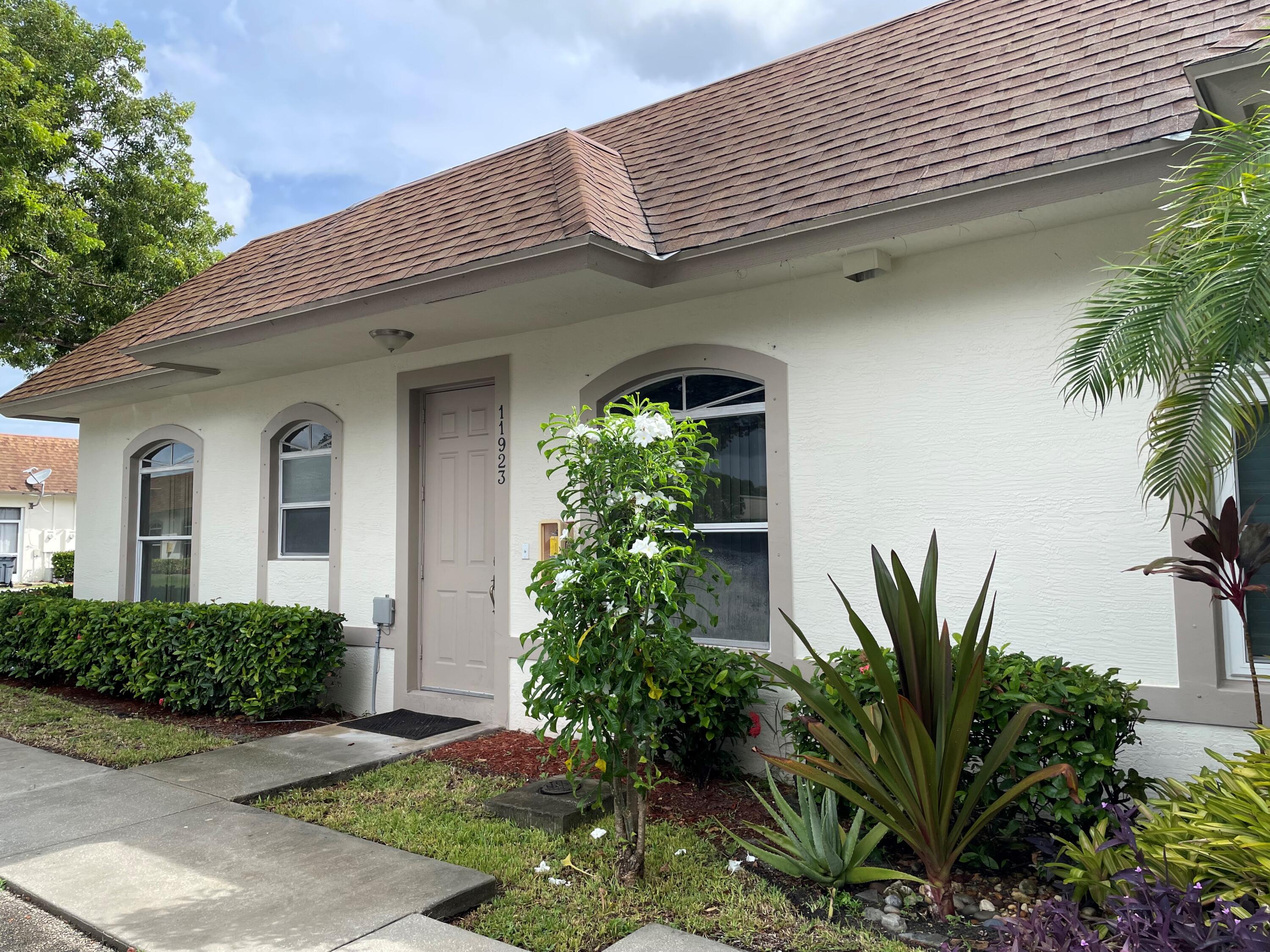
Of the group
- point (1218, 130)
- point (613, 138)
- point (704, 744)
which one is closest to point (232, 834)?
point (704, 744)

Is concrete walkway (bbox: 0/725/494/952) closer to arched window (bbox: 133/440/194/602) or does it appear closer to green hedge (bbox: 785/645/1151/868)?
green hedge (bbox: 785/645/1151/868)

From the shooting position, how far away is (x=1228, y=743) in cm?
409

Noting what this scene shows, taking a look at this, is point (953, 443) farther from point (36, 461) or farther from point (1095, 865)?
point (36, 461)

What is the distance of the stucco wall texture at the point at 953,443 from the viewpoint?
175 inches

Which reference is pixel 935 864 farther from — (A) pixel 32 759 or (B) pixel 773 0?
(B) pixel 773 0

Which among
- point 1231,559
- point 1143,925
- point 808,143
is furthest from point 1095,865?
point 808,143

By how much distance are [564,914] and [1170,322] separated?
11.1 feet

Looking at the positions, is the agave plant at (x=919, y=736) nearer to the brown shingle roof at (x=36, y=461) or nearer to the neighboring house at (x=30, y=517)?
the neighboring house at (x=30, y=517)

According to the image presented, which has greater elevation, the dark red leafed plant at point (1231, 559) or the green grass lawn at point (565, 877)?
the dark red leafed plant at point (1231, 559)

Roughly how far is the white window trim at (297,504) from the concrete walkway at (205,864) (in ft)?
8.84

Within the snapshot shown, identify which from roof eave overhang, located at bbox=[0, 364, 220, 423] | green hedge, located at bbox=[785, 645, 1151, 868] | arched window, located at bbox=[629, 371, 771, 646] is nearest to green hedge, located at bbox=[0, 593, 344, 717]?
roof eave overhang, located at bbox=[0, 364, 220, 423]

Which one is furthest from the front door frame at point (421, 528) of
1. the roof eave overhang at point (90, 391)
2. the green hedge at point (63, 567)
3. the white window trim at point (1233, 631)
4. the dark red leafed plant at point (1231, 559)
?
the green hedge at point (63, 567)

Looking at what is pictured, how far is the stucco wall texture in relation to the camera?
4438mm

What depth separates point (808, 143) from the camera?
5.79 m
